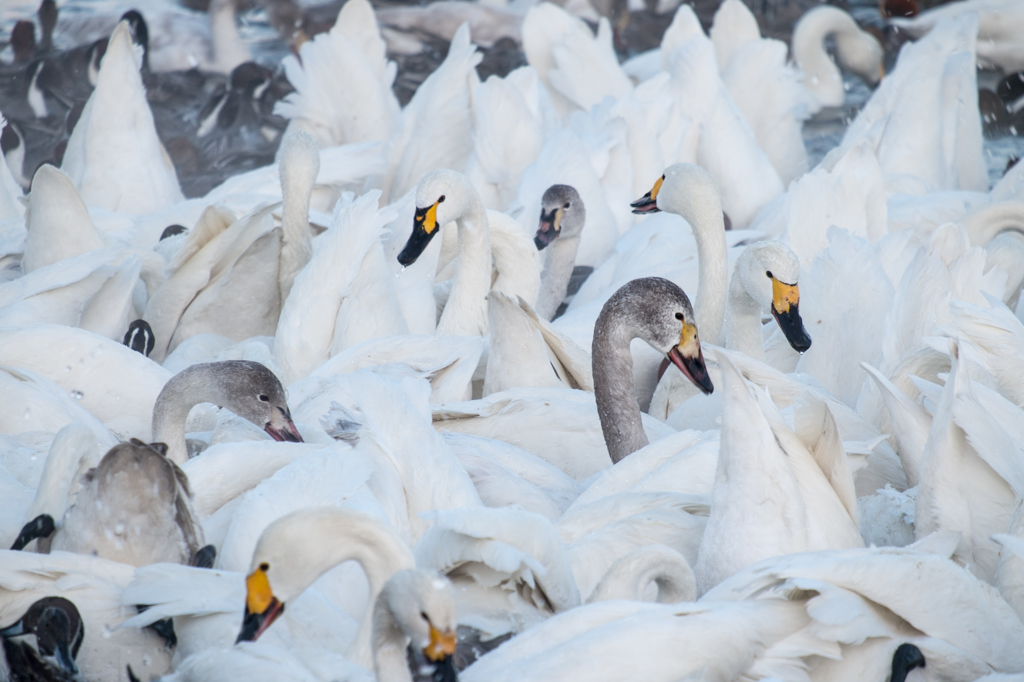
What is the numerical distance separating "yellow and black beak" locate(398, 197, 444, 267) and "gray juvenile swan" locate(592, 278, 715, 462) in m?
1.03

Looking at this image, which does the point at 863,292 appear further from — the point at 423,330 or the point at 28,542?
the point at 28,542

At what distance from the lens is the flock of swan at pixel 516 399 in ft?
7.47

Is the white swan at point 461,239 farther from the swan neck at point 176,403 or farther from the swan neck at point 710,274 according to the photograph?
the swan neck at point 176,403

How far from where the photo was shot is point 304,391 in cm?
362

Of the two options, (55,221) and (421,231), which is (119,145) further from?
(421,231)

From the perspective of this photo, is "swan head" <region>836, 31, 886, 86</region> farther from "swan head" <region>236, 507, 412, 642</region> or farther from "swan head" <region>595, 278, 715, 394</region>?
"swan head" <region>236, 507, 412, 642</region>

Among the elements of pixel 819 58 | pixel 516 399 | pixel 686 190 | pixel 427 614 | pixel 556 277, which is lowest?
pixel 556 277

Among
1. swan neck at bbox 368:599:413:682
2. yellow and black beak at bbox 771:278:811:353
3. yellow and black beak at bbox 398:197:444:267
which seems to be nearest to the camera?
swan neck at bbox 368:599:413:682

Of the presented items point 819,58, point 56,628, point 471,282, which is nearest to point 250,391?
point 56,628

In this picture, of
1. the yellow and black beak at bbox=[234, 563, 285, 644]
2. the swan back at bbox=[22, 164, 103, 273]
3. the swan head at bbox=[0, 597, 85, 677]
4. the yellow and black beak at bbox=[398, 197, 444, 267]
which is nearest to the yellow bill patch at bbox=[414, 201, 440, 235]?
the yellow and black beak at bbox=[398, 197, 444, 267]

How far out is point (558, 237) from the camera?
5223 millimetres

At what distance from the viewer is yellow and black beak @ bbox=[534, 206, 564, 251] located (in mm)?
5129

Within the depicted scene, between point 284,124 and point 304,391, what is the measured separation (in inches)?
237

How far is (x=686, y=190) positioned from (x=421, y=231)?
1048 mm
